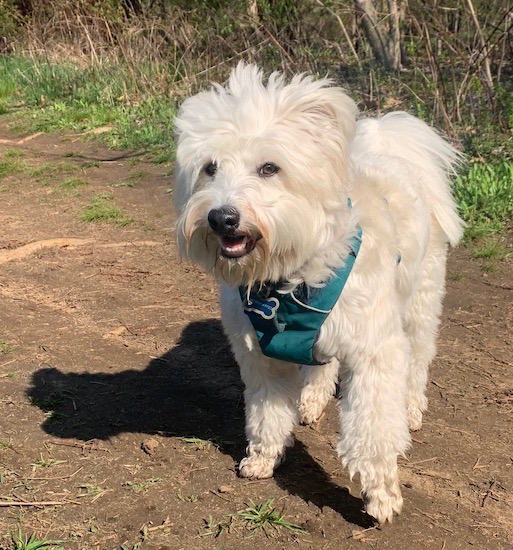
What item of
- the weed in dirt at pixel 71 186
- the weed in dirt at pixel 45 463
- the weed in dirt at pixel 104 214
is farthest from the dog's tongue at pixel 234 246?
the weed in dirt at pixel 71 186

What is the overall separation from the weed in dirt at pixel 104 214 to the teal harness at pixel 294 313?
4065mm

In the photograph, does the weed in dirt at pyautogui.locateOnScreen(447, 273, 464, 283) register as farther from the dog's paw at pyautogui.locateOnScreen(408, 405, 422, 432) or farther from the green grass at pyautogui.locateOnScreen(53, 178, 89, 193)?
the green grass at pyautogui.locateOnScreen(53, 178, 89, 193)

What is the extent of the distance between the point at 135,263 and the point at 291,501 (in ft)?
10.4

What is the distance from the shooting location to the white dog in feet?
8.36

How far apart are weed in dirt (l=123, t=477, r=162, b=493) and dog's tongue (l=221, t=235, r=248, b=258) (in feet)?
3.65

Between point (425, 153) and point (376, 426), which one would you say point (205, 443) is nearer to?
point (376, 426)

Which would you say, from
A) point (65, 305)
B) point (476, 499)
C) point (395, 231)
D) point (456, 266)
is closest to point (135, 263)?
point (65, 305)

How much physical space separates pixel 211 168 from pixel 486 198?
14.0 ft

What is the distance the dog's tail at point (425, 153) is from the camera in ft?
12.0

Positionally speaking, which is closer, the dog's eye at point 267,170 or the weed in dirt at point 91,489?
the dog's eye at point 267,170

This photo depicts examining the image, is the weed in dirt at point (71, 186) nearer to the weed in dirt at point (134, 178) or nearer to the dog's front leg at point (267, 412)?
the weed in dirt at point (134, 178)

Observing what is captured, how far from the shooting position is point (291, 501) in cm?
293

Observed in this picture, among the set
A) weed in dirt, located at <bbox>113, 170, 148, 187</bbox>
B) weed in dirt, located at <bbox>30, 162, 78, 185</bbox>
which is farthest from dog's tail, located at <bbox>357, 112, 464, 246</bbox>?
weed in dirt, located at <bbox>30, 162, 78, 185</bbox>

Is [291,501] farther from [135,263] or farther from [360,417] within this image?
[135,263]
